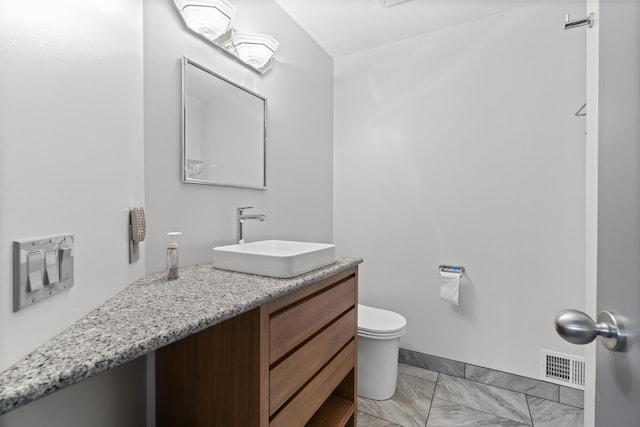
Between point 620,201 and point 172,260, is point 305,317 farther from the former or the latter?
point 620,201

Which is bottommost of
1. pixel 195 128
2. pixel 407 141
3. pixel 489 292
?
pixel 489 292

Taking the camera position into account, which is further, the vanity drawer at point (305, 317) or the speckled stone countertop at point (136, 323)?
the vanity drawer at point (305, 317)

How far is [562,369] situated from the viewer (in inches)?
72.4

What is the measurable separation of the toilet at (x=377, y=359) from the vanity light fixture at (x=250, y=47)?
5.66 feet

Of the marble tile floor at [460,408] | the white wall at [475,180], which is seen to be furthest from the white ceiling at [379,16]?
the marble tile floor at [460,408]

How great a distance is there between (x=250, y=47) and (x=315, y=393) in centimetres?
176

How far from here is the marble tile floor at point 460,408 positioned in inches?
66.0

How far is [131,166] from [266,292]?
670 mm

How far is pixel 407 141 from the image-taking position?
232 cm

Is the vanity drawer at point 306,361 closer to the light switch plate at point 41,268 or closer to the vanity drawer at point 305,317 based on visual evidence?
the vanity drawer at point 305,317

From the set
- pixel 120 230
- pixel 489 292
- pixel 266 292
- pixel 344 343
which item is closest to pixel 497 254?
pixel 489 292

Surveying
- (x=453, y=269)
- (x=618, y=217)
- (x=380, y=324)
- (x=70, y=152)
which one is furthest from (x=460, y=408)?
(x=70, y=152)

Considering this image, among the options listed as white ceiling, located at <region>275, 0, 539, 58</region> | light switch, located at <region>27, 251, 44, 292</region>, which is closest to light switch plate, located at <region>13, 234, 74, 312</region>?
light switch, located at <region>27, 251, 44, 292</region>

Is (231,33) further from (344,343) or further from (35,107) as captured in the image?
(344,343)
